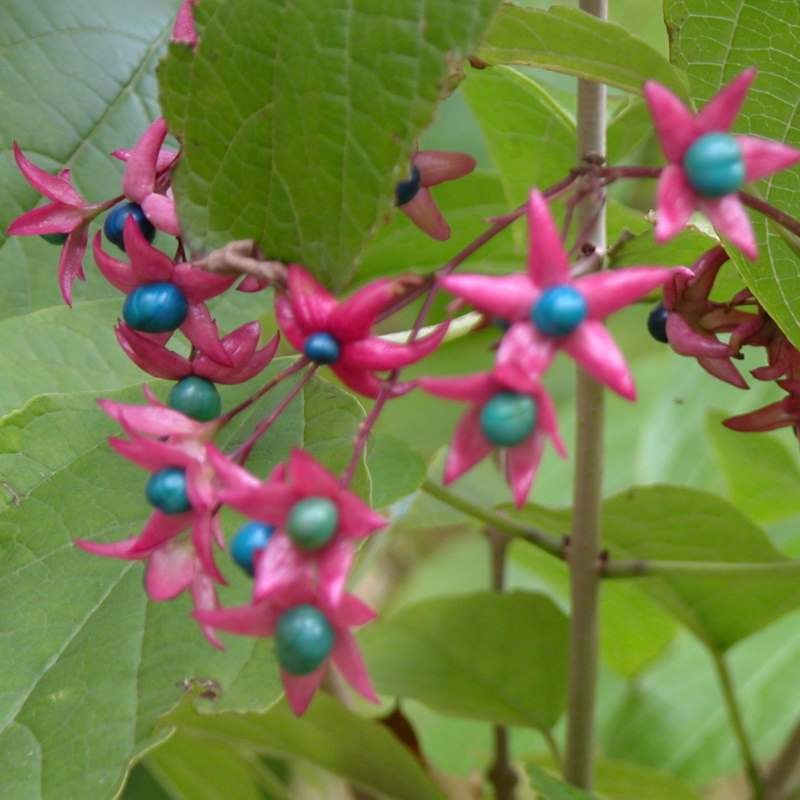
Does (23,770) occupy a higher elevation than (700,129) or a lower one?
lower

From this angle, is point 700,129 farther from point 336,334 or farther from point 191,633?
point 191,633

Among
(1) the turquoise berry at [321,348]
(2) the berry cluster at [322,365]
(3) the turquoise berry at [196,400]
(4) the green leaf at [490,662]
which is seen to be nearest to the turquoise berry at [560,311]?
(2) the berry cluster at [322,365]

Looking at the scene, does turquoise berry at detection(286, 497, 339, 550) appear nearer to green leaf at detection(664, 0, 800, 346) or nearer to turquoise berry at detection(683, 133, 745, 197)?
turquoise berry at detection(683, 133, 745, 197)

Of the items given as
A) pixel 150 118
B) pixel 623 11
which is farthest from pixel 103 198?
pixel 623 11

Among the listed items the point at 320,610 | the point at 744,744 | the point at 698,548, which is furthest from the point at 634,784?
the point at 320,610

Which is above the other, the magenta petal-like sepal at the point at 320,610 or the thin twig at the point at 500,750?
the magenta petal-like sepal at the point at 320,610

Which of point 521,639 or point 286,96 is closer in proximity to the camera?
point 286,96

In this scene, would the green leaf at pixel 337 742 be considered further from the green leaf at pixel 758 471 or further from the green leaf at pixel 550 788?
the green leaf at pixel 758 471

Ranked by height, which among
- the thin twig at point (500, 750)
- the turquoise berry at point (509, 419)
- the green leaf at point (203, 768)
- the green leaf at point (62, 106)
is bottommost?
the green leaf at point (203, 768)
